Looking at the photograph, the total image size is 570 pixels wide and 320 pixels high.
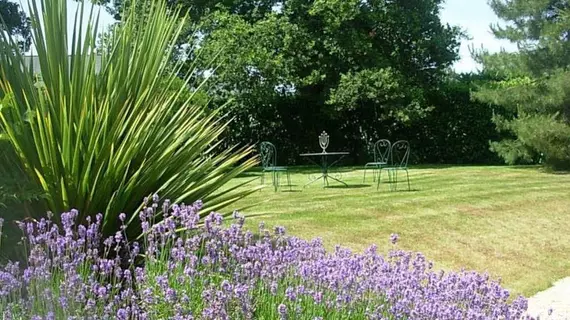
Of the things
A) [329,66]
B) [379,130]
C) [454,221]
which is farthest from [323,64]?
[454,221]

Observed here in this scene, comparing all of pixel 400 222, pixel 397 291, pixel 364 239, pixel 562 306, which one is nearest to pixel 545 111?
pixel 400 222

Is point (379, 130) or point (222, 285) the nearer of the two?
point (222, 285)

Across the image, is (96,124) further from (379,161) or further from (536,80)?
(536,80)

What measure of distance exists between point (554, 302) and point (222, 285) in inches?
165

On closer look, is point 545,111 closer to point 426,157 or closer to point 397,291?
point 426,157

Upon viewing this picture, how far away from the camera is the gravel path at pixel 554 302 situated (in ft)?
17.0

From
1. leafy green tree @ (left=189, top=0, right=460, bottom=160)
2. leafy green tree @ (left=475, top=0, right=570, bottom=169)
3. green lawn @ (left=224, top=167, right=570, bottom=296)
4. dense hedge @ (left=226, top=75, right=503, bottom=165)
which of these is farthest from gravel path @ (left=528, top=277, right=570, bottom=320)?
dense hedge @ (left=226, top=75, right=503, bottom=165)

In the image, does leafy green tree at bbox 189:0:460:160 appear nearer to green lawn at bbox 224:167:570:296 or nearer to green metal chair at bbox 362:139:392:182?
green metal chair at bbox 362:139:392:182

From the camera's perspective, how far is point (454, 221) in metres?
8.70

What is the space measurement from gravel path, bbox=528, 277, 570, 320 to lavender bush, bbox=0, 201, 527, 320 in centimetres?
230

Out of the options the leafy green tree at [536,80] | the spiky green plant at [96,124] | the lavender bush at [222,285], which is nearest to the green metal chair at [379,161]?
the leafy green tree at [536,80]

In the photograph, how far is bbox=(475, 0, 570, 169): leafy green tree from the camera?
15.8 m

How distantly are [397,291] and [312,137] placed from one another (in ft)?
59.9

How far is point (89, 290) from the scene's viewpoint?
107 inches
